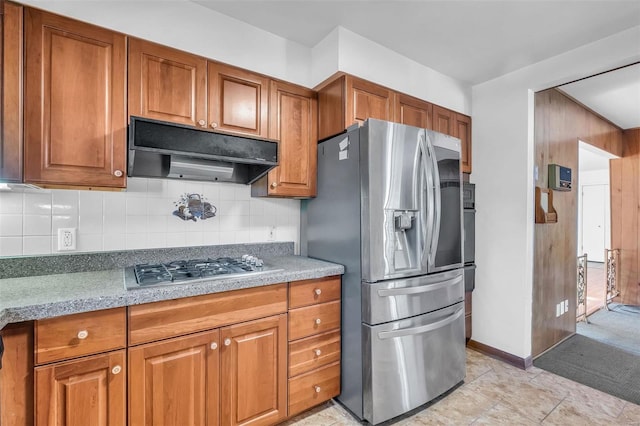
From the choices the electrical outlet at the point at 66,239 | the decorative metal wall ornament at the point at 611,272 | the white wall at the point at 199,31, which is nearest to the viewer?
the white wall at the point at 199,31

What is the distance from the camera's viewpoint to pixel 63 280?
151 cm

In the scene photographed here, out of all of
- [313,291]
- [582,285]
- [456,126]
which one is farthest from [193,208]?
[582,285]

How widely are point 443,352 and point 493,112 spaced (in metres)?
2.08

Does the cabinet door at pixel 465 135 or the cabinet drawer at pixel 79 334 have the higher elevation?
the cabinet door at pixel 465 135

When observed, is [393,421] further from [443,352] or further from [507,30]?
[507,30]

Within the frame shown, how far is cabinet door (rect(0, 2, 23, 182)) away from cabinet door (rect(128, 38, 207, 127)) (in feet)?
1.39

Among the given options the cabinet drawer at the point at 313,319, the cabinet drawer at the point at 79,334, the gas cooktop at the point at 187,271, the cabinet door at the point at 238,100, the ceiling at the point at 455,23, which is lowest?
the cabinet drawer at the point at 313,319

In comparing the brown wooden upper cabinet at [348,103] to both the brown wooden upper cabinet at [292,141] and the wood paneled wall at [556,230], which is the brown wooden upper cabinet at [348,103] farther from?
the wood paneled wall at [556,230]

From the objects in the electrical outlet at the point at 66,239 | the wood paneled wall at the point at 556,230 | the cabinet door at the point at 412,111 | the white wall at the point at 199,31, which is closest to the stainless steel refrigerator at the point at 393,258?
the cabinet door at the point at 412,111

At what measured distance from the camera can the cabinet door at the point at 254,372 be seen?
1.56 metres

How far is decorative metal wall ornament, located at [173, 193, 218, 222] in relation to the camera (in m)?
2.00

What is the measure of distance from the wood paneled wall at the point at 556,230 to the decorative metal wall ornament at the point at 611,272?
1419 millimetres

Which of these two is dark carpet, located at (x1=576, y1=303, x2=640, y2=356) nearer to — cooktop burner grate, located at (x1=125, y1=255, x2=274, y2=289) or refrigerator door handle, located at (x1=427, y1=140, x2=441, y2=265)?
refrigerator door handle, located at (x1=427, y1=140, x2=441, y2=265)

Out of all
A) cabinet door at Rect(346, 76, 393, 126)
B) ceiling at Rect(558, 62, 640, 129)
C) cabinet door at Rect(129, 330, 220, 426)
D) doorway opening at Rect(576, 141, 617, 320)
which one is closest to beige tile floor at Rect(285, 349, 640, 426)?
cabinet door at Rect(129, 330, 220, 426)
